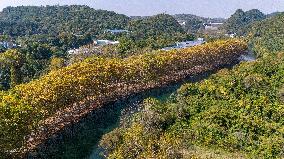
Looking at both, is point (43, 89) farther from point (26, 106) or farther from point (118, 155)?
point (118, 155)

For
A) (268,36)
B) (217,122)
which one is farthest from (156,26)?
(217,122)

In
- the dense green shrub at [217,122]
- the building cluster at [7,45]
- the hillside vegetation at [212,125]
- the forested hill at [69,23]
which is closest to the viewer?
the hillside vegetation at [212,125]

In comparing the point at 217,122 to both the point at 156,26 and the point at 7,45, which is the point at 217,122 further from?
the point at 156,26

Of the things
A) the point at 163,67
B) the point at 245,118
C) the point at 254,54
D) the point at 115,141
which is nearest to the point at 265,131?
the point at 245,118

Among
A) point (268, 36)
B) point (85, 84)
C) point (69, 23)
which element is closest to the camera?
point (85, 84)

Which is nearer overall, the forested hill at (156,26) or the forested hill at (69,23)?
the forested hill at (156,26)

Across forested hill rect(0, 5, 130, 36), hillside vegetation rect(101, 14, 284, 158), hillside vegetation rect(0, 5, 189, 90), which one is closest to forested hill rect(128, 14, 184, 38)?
hillside vegetation rect(0, 5, 189, 90)

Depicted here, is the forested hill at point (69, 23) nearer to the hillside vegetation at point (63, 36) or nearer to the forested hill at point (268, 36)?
the hillside vegetation at point (63, 36)

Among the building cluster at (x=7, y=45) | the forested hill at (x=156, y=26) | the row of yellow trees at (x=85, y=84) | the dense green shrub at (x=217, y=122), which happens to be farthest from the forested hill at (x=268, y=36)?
the building cluster at (x=7, y=45)

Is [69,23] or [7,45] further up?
[69,23]
